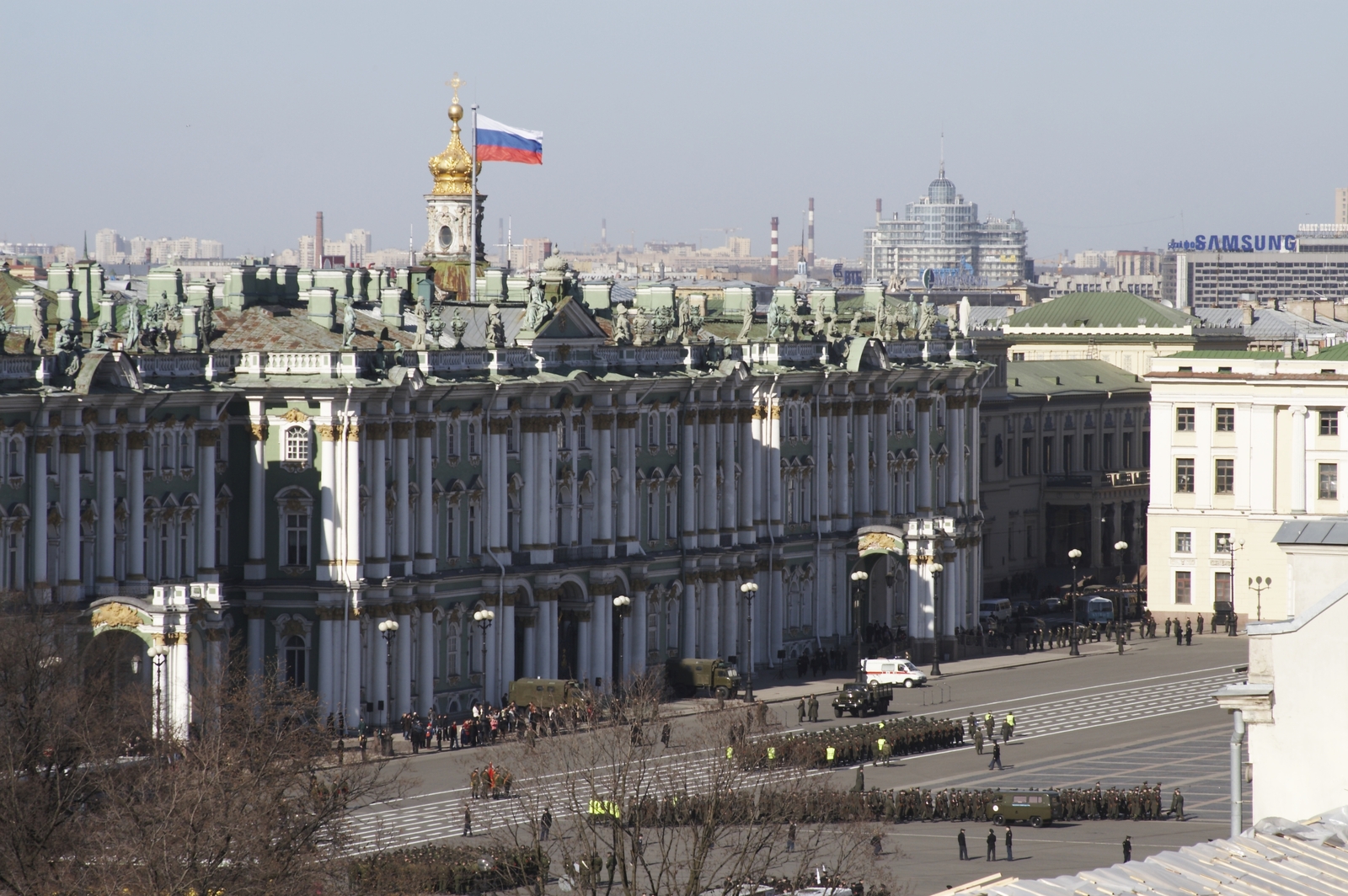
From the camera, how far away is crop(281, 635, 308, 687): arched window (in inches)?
4316

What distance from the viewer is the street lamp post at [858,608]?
130m

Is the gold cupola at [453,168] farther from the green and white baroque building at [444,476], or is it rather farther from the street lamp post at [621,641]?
the street lamp post at [621,641]

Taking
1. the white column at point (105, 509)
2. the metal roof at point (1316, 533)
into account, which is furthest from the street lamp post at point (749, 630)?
the metal roof at point (1316, 533)

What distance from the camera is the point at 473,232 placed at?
454 ft

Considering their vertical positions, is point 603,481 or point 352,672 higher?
point 603,481

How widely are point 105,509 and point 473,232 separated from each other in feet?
126

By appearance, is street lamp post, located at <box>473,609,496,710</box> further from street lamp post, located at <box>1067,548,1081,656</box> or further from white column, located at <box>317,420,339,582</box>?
street lamp post, located at <box>1067,548,1081,656</box>

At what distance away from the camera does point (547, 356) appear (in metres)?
121

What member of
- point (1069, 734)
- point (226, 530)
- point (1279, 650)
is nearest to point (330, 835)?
point (1279, 650)

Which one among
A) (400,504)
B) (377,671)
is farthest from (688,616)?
(377,671)

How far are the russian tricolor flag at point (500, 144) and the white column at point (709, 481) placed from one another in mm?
13178

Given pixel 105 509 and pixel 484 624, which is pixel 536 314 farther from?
pixel 105 509

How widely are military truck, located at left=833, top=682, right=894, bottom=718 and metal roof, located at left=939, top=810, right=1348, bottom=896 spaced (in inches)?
2641

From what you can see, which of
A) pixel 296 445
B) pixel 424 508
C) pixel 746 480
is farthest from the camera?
pixel 746 480
